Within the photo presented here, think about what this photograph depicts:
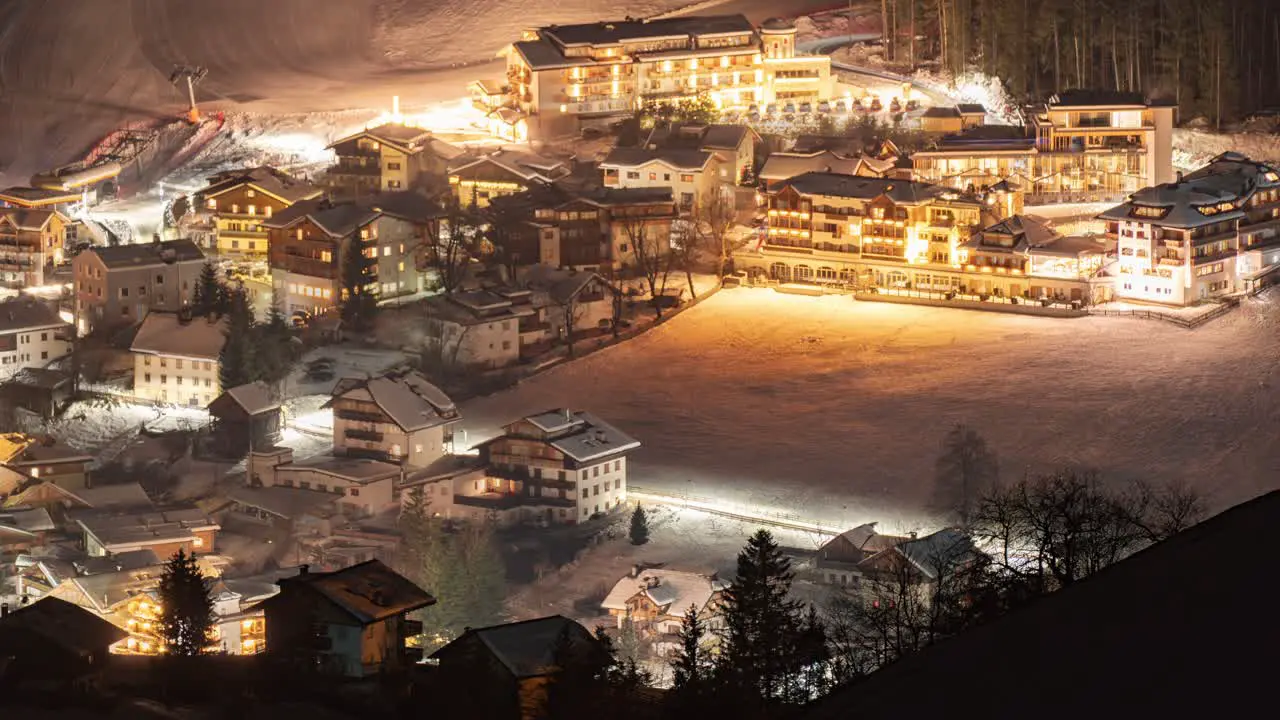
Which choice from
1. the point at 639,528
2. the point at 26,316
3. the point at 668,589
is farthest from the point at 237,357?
the point at 668,589

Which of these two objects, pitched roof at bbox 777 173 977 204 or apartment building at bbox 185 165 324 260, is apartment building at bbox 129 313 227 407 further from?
pitched roof at bbox 777 173 977 204

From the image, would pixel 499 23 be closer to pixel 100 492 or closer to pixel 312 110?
pixel 312 110

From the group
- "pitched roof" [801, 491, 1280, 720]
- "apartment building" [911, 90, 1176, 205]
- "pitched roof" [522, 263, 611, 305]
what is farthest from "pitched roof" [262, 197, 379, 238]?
"pitched roof" [801, 491, 1280, 720]

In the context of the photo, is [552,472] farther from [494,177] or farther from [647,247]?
[494,177]

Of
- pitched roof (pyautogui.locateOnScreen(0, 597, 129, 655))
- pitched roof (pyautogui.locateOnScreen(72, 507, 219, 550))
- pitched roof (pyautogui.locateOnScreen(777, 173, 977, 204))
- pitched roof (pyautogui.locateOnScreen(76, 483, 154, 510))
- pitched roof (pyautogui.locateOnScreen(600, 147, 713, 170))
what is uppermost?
pitched roof (pyautogui.locateOnScreen(600, 147, 713, 170))

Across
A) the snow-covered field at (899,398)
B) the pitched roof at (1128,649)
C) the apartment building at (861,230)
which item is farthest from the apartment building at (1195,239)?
the pitched roof at (1128,649)

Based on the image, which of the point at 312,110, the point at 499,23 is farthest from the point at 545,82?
the point at 499,23
